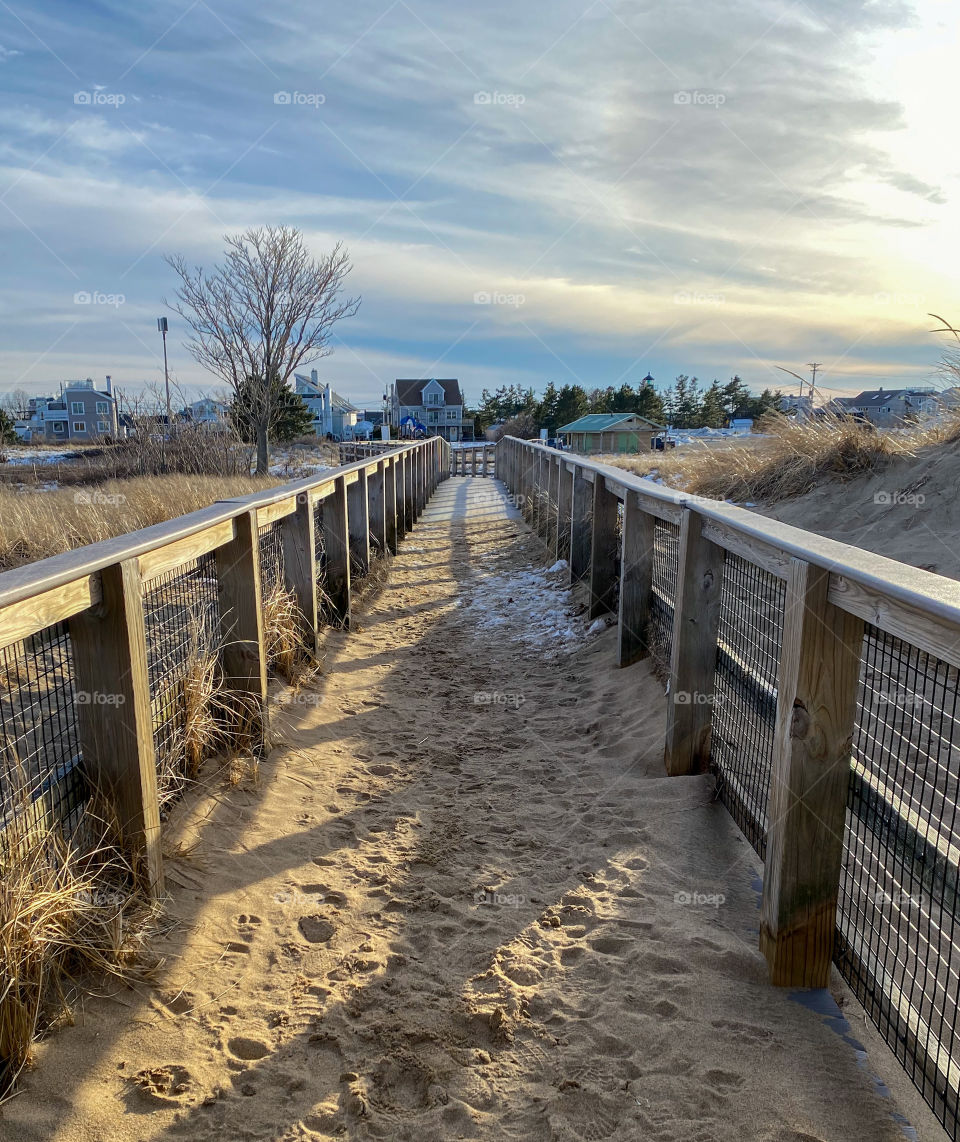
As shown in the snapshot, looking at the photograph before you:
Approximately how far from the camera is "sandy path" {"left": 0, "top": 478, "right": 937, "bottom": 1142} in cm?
194

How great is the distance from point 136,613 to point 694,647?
7.84 ft

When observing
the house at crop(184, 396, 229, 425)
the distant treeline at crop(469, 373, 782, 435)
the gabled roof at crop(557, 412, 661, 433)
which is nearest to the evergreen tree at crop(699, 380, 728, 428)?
the distant treeline at crop(469, 373, 782, 435)

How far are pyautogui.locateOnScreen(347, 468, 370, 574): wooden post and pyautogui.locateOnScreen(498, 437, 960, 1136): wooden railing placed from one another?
443 centimetres

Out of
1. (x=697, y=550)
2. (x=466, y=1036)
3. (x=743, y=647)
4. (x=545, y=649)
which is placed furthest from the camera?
(x=545, y=649)

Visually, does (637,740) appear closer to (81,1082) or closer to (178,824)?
(178,824)

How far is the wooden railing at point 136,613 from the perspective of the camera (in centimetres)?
216

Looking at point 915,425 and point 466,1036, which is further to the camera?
point 915,425

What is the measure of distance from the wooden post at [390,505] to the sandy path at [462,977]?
5744 millimetres

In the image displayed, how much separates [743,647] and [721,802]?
1462 mm

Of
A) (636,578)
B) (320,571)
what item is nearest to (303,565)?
(320,571)

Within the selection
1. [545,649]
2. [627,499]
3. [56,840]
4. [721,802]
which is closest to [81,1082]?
[56,840]

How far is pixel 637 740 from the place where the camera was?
4227 mm

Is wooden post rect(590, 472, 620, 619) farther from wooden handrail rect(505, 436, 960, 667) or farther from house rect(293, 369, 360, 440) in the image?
house rect(293, 369, 360, 440)

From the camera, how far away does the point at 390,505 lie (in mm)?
10430
